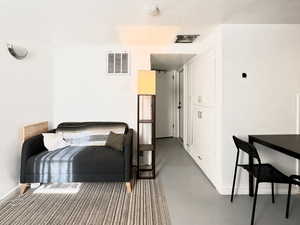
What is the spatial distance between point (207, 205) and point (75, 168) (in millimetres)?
1675

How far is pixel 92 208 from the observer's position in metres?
2.24

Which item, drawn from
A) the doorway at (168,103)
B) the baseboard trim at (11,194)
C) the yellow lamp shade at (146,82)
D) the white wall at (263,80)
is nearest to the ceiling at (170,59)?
the yellow lamp shade at (146,82)

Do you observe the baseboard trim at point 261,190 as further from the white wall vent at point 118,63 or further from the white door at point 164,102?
the white door at point 164,102

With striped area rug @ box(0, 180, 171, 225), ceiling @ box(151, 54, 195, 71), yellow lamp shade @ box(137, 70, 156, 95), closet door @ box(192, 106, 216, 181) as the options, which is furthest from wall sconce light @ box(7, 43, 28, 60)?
closet door @ box(192, 106, 216, 181)

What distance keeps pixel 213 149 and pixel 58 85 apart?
2765mm

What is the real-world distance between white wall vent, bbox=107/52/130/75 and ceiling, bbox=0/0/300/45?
0.52 m

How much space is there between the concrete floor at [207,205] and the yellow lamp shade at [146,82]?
4.42 feet

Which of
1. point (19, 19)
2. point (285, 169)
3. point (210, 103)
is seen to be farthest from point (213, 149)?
point (19, 19)

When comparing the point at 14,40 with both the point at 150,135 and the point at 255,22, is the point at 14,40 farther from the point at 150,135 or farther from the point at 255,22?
the point at 255,22

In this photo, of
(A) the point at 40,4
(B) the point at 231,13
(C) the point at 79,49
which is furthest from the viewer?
(C) the point at 79,49

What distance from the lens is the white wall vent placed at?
3547 mm

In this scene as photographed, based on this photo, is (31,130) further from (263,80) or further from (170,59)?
(263,80)

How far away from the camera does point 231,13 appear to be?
2.25 meters

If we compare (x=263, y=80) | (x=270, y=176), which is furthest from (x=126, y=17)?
(x=270, y=176)
